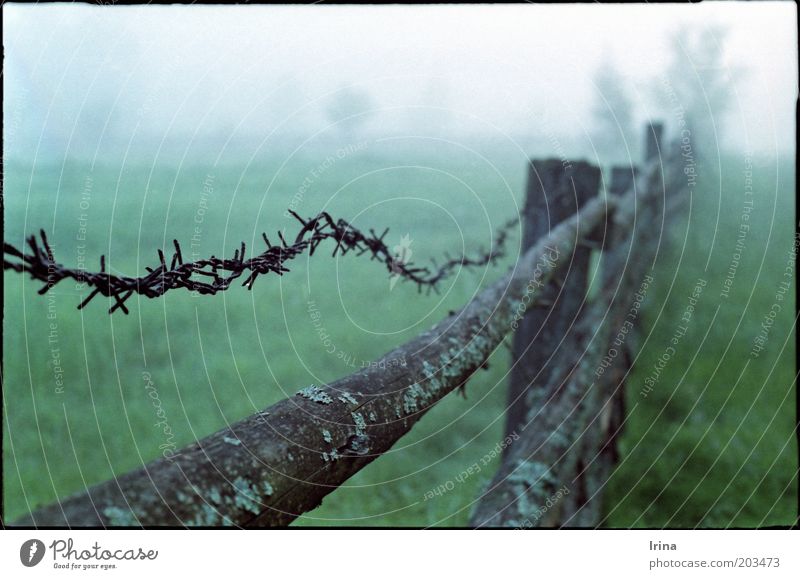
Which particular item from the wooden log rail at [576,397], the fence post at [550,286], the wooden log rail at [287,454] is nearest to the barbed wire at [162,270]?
the wooden log rail at [287,454]

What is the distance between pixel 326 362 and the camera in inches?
96.3

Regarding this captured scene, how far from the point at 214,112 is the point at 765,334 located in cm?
255

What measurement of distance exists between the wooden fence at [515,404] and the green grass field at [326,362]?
0.28 meters

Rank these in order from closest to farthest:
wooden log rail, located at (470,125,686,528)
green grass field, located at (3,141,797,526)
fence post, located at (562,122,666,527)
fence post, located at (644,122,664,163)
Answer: wooden log rail, located at (470,125,686,528) → fence post, located at (562,122,666,527) → green grass field, located at (3,141,797,526) → fence post, located at (644,122,664,163)

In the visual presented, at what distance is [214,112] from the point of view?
144 centimetres

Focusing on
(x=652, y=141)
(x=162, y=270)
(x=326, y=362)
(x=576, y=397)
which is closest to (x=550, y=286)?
(x=576, y=397)

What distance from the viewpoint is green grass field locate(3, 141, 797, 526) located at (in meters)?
1.93

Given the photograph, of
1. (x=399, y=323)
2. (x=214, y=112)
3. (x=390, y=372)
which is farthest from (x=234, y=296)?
(x=390, y=372)

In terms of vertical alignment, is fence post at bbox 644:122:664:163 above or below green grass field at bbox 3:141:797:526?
above

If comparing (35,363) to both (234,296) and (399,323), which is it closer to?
(234,296)

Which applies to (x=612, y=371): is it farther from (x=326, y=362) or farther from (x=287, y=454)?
(x=287, y=454)

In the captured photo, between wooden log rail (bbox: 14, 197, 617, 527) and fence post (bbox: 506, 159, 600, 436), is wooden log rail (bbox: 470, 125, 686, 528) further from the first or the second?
wooden log rail (bbox: 14, 197, 617, 527)

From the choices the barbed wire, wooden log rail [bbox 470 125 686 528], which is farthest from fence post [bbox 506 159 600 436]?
the barbed wire

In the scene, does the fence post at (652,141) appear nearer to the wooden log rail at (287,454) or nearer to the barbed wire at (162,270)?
the wooden log rail at (287,454)
